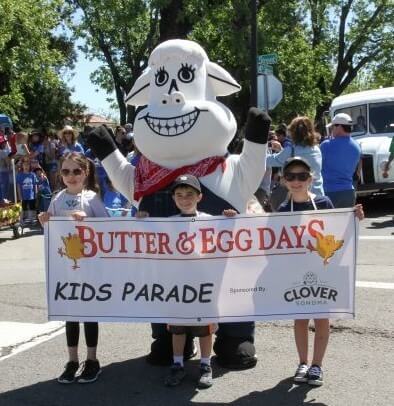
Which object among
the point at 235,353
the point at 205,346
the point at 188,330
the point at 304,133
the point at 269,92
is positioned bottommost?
the point at 235,353

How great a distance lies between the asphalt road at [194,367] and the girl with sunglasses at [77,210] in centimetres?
10

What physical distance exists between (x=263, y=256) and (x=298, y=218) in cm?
32

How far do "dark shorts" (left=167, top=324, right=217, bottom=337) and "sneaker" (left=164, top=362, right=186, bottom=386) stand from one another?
24 centimetres

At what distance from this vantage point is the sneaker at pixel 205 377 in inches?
168

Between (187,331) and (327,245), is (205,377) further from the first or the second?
(327,245)

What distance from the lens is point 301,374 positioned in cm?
430

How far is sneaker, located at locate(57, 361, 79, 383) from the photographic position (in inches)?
174

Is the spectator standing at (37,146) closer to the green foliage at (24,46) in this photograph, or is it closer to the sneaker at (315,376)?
the green foliage at (24,46)

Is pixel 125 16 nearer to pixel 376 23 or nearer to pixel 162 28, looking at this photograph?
pixel 162 28

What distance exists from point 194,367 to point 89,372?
2.40ft

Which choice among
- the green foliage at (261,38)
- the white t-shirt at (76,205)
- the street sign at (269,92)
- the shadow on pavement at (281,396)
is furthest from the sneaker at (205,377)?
the green foliage at (261,38)

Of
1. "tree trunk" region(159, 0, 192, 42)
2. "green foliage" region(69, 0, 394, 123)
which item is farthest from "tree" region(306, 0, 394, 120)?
"tree trunk" region(159, 0, 192, 42)

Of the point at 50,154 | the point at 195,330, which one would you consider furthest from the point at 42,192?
the point at 195,330

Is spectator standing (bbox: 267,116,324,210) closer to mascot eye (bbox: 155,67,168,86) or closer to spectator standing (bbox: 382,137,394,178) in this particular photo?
mascot eye (bbox: 155,67,168,86)
